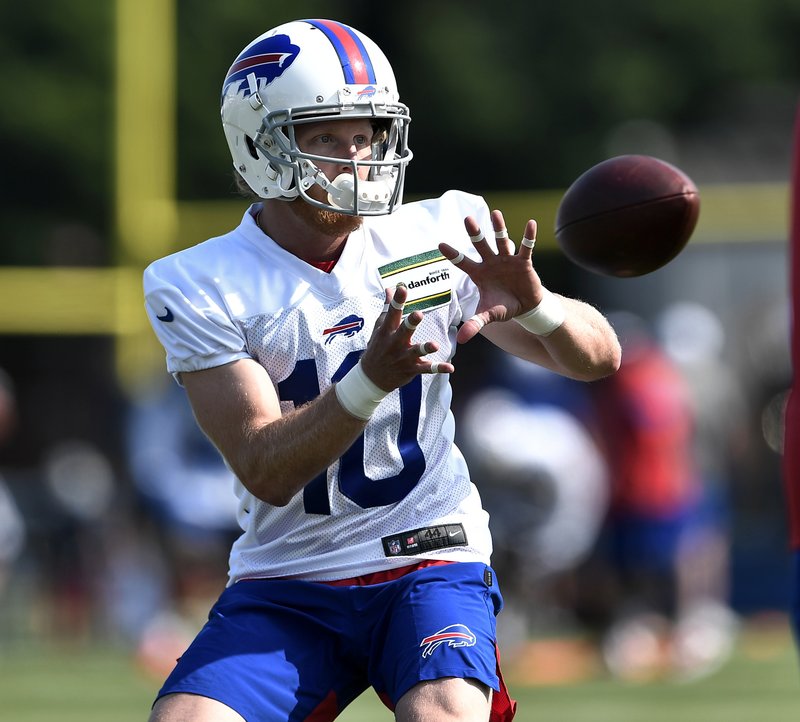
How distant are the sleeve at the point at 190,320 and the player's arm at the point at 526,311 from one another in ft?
1.66

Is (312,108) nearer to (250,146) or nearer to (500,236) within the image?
(250,146)

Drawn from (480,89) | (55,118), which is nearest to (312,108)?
(55,118)

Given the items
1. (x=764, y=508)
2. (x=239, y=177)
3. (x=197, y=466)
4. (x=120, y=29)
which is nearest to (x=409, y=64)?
(x=120, y=29)

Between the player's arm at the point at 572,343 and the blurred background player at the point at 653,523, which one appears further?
the blurred background player at the point at 653,523

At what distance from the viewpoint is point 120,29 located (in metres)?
13.0

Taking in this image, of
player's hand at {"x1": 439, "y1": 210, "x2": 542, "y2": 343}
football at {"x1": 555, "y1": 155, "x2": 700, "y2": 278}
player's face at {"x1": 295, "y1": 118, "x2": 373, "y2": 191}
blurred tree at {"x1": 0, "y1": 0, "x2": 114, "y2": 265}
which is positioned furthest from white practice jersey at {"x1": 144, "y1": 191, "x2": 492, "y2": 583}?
blurred tree at {"x1": 0, "y1": 0, "x2": 114, "y2": 265}

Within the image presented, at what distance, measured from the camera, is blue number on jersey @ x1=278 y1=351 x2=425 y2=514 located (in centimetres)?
369

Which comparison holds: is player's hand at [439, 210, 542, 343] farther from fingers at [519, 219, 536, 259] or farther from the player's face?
the player's face

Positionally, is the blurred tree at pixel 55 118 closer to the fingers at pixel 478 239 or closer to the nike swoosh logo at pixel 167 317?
the nike swoosh logo at pixel 167 317

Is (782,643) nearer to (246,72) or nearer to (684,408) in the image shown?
(684,408)

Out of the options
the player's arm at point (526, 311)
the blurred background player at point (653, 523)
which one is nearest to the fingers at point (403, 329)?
the player's arm at point (526, 311)

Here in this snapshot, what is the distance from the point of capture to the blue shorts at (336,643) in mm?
3471

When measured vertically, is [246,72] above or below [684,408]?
above

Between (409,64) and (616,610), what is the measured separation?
1199cm
